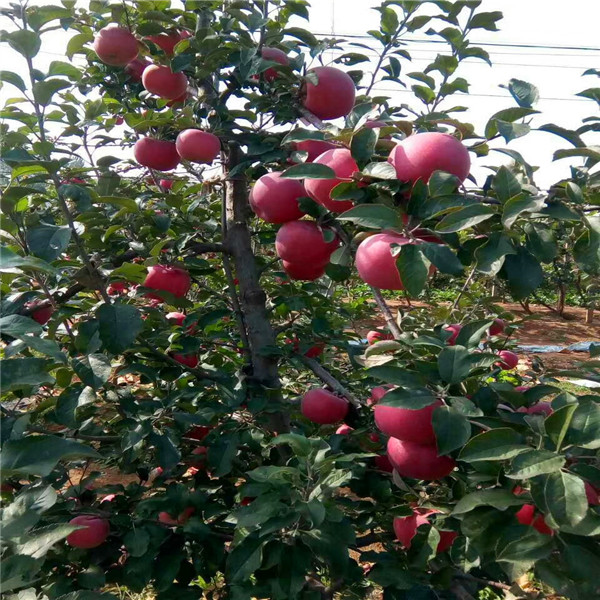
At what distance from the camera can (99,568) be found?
1.05m

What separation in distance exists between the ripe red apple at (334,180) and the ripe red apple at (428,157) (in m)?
0.08

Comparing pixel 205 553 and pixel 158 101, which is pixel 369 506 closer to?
pixel 205 553

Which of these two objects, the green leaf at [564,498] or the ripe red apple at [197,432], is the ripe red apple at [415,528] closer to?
the green leaf at [564,498]

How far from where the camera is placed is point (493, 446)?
69 centimetres

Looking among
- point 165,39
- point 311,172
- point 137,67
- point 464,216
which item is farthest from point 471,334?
point 137,67

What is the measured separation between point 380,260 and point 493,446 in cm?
28

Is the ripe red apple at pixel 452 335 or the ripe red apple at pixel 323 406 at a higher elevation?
the ripe red apple at pixel 452 335

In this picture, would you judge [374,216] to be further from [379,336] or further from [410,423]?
[379,336]

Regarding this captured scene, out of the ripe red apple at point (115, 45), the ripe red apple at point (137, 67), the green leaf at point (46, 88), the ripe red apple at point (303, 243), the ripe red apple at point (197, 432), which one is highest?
the ripe red apple at point (115, 45)

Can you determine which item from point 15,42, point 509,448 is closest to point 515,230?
point 509,448

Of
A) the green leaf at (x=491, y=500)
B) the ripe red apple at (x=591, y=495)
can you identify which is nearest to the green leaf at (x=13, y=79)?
the green leaf at (x=491, y=500)

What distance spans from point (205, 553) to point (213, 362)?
599 mm

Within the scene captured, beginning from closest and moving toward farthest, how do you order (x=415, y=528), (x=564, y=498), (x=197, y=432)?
(x=564, y=498), (x=415, y=528), (x=197, y=432)

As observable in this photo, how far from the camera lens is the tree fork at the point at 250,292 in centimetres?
139
